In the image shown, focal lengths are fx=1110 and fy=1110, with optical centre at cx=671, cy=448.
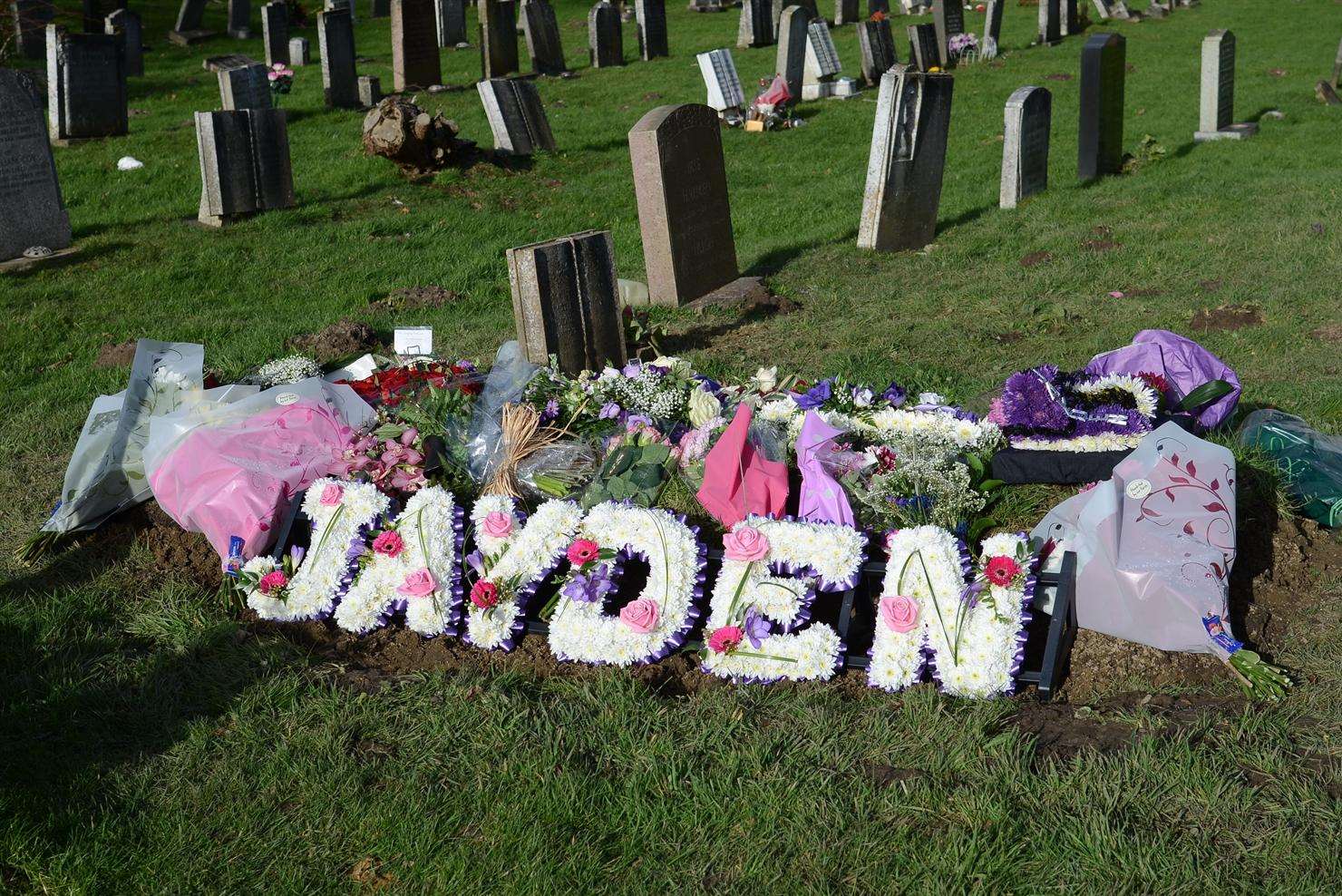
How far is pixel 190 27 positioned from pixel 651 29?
9.53 m

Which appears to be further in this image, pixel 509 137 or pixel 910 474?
pixel 509 137

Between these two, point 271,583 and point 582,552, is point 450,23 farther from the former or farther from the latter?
point 582,552

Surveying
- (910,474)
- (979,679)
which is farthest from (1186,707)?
(910,474)

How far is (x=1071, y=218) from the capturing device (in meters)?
10.1

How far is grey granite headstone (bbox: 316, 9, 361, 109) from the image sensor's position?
15.0 metres

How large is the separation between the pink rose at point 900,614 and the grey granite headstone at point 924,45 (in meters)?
16.0

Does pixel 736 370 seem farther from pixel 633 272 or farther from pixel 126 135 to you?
pixel 126 135

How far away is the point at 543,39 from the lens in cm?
1847

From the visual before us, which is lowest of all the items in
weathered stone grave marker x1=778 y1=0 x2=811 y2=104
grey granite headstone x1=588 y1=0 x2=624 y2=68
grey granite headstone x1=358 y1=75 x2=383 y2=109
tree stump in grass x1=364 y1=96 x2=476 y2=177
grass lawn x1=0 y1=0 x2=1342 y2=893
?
grass lawn x1=0 y1=0 x2=1342 y2=893

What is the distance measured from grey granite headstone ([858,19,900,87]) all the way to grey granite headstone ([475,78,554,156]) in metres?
6.86

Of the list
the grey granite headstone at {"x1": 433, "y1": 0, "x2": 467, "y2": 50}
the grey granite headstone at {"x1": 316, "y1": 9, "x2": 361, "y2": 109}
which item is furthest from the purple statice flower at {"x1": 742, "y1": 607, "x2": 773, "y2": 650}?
the grey granite headstone at {"x1": 433, "y1": 0, "x2": 467, "y2": 50}

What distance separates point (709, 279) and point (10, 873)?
6.26 meters

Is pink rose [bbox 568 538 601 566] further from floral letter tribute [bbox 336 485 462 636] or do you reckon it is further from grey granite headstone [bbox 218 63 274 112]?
grey granite headstone [bbox 218 63 274 112]

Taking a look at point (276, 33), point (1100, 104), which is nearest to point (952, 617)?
point (1100, 104)
